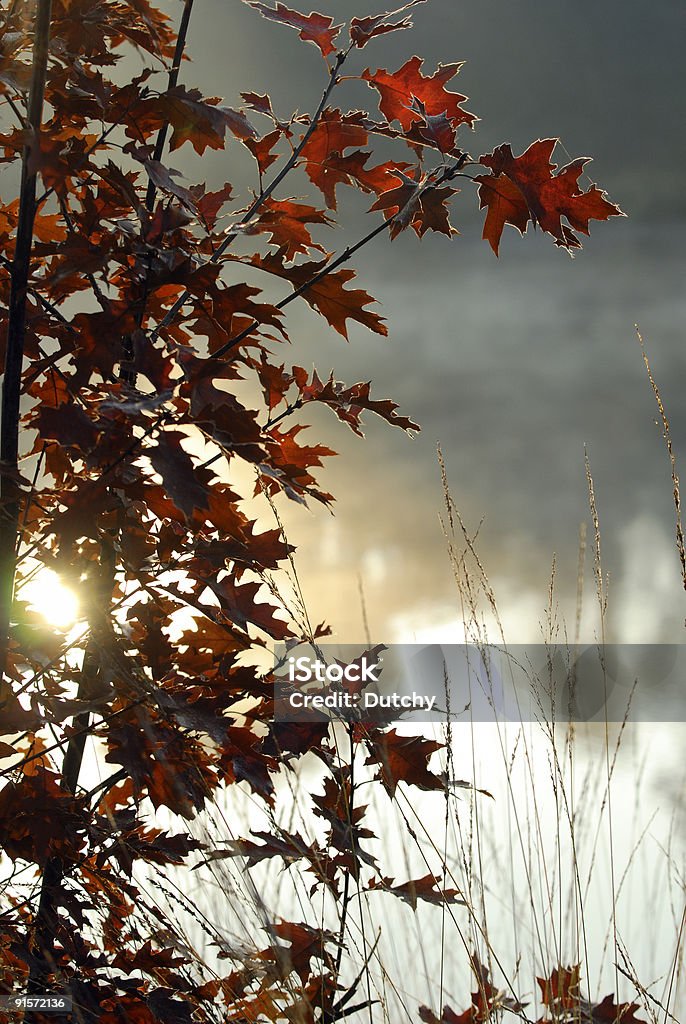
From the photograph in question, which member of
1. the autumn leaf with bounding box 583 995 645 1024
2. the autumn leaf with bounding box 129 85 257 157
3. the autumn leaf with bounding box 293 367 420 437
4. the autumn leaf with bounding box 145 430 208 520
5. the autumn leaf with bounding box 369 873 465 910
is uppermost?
the autumn leaf with bounding box 129 85 257 157

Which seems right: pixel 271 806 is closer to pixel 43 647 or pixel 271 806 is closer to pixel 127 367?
pixel 43 647

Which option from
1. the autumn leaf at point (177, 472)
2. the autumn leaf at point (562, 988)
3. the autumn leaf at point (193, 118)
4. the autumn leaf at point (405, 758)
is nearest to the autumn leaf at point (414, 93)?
the autumn leaf at point (193, 118)

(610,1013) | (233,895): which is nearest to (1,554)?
(233,895)

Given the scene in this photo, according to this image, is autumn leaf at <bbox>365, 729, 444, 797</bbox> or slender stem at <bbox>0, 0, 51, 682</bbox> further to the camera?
autumn leaf at <bbox>365, 729, 444, 797</bbox>

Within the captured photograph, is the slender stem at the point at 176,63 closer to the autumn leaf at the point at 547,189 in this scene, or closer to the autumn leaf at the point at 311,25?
the autumn leaf at the point at 311,25

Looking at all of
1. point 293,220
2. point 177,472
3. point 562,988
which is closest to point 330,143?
point 293,220

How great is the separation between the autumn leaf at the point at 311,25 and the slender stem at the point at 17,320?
349 millimetres

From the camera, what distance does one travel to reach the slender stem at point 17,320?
4.30ft

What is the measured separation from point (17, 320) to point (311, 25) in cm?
69

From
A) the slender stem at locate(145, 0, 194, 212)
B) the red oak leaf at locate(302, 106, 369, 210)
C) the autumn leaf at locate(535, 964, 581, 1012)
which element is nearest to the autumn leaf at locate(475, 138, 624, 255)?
the red oak leaf at locate(302, 106, 369, 210)

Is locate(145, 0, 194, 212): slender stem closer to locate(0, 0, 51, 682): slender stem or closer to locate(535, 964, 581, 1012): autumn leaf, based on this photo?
locate(0, 0, 51, 682): slender stem

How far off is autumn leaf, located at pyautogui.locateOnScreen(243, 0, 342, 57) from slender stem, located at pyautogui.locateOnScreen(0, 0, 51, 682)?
1.14 feet

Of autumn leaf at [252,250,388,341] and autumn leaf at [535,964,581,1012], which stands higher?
autumn leaf at [252,250,388,341]

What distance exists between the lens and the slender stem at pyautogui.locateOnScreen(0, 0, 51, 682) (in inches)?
51.6
